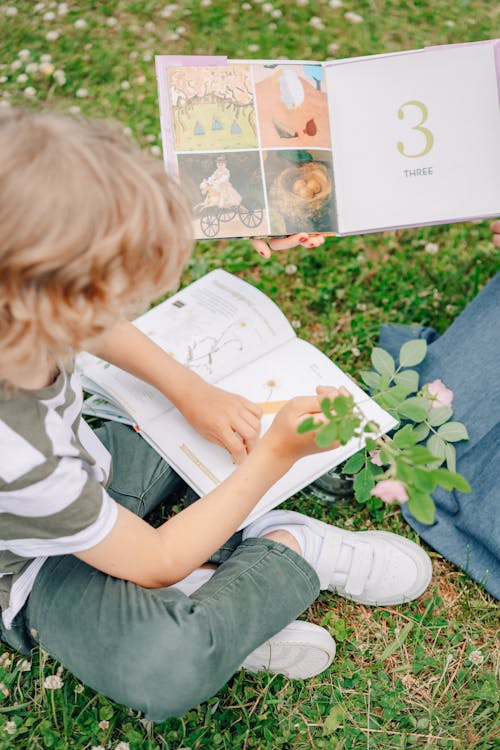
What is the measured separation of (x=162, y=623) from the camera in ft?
3.78

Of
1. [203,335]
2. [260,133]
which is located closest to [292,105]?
[260,133]

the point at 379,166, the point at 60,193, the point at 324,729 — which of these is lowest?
the point at 324,729

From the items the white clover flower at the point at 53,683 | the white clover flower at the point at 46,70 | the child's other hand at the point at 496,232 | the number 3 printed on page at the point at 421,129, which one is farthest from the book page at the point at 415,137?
the white clover flower at the point at 46,70

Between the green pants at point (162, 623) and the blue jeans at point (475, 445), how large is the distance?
354 millimetres

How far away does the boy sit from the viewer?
86 centimetres

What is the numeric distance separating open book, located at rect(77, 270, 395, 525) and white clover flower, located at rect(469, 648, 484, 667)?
0.49 meters

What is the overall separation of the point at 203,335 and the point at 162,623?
64 centimetres

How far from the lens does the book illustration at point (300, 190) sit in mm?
1397

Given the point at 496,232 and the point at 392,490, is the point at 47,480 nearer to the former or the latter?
the point at 392,490

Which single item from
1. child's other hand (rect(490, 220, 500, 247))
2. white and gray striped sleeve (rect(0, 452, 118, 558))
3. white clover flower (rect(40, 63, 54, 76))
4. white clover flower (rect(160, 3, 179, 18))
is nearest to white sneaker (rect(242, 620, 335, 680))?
white and gray striped sleeve (rect(0, 452, 118, 558))

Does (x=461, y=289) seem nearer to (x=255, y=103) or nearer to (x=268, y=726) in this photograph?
(x=255, y=103)

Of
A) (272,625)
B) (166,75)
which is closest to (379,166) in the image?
(166,75)

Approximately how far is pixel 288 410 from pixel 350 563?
44 centimetres

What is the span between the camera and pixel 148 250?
92 cm
